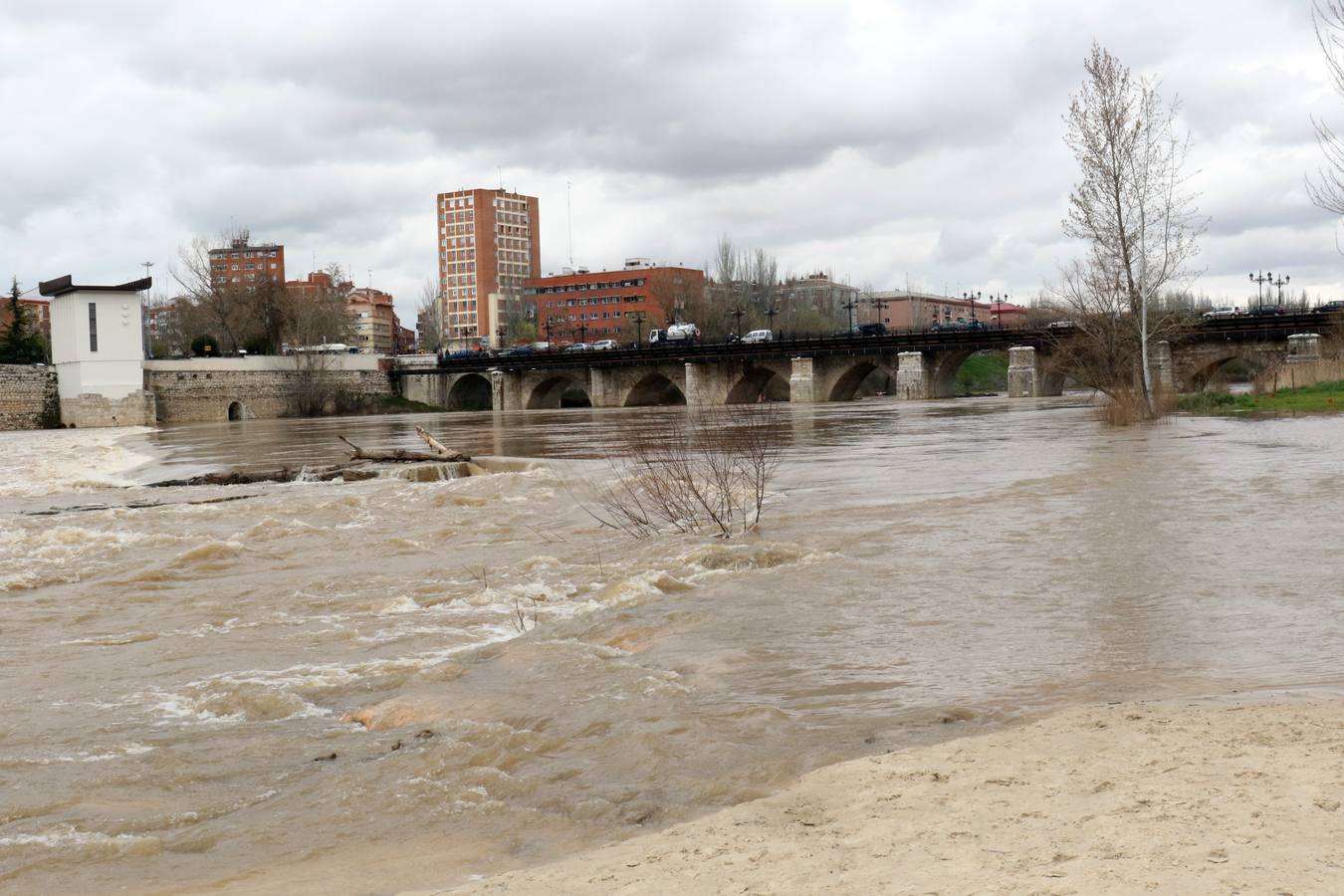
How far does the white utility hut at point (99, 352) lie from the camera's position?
63.7 metres

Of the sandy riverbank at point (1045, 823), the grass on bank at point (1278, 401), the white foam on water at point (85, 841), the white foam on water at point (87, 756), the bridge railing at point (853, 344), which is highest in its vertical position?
the bridge railing at point (853, 344)

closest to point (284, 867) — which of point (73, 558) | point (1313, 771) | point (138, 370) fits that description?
point (1313, 771)

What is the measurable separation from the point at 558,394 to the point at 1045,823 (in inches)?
3399

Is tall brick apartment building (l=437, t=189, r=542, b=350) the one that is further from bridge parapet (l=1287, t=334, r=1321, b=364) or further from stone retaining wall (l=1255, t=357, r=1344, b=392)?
stone retaining wall (l=1255, t=357, r=1344, b=392)

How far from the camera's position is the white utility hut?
209 feet

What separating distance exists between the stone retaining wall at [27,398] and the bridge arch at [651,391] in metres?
35.0

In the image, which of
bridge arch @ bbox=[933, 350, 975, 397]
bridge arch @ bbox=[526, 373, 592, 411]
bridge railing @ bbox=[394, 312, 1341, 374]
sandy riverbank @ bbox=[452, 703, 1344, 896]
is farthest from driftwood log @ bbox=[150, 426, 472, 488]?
bridge arch @ bbox=[526, 373, 592, 411]

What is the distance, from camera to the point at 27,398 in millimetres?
64375

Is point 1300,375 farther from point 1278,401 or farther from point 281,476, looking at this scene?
point 281,476

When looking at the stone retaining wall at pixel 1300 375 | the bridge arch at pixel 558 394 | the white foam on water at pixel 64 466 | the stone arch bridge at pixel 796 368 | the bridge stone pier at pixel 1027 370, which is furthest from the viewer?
the bridge arch at pixel 558 394

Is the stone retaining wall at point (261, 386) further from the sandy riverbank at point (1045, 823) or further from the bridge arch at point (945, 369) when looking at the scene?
the sandy riverbank at point (1045, 823)

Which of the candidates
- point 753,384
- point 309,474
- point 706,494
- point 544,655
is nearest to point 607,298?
point 753,384

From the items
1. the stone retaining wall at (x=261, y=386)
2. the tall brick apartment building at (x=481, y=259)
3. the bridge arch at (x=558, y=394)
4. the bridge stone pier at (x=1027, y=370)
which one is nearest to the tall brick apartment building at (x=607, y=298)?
the tall brick apartment building at (x=481, y=259)

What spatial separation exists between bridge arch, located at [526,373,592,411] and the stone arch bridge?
0.31 feet
